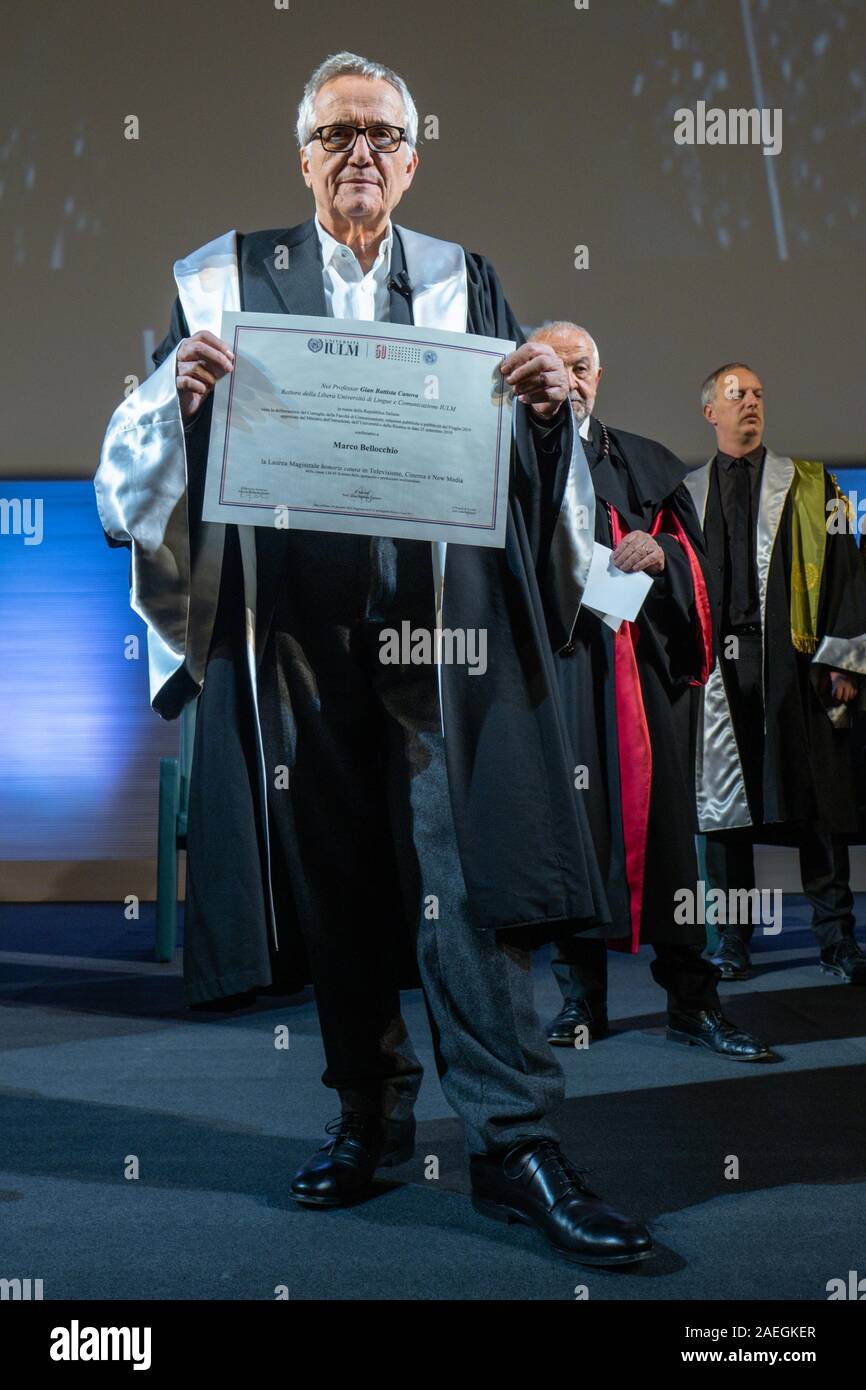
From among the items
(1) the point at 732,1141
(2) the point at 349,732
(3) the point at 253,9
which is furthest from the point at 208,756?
(3) the point at 253,9

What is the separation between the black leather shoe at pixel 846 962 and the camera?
3.61m

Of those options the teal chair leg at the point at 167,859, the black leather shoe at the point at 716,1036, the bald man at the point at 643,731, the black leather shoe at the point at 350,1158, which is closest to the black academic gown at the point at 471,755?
the black leather shoe at the point at 350,1158

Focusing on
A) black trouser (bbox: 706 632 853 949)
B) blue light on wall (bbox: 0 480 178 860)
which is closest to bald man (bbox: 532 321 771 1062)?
black trouser (bbox: 706 632 853 949)

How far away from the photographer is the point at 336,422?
1.56 m

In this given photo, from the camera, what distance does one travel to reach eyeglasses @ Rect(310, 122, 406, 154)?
67.4 inches

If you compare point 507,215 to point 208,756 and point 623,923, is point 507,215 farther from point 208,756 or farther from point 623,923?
point 208,756

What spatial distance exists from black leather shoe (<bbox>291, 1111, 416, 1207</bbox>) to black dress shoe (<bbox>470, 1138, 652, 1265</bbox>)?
0.59 ft

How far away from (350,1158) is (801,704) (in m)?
2.40

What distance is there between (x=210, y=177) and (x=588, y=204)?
1648 millimetres

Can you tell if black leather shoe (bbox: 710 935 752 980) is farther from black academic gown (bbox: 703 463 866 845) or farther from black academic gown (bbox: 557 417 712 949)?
black academic gown (bbox: 557 417 712 949)

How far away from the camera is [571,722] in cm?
274

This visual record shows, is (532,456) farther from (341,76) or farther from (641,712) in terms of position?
(641,712)

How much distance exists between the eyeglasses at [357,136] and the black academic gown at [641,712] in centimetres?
114

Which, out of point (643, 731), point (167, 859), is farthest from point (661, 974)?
point (167, 859)
